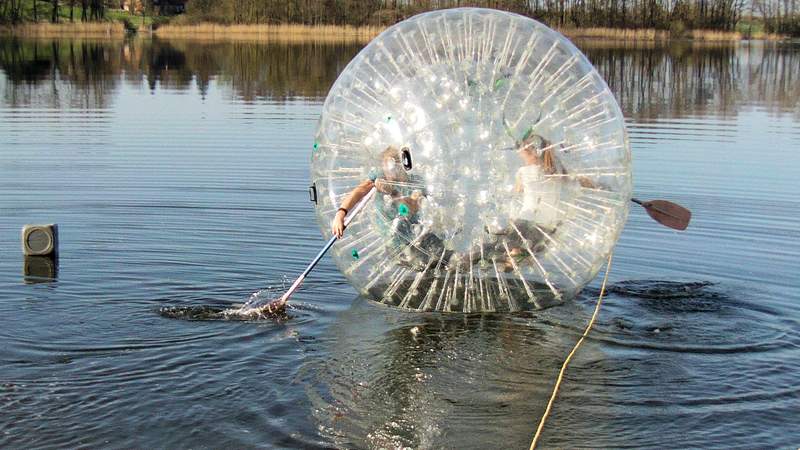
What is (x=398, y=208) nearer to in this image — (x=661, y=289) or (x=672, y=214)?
(x=672, y=214)

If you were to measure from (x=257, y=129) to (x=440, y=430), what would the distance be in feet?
56.9

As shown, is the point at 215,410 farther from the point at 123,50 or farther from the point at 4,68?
the point at 123,50

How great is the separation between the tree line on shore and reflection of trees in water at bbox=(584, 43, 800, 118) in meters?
19.6

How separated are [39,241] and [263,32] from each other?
204ft

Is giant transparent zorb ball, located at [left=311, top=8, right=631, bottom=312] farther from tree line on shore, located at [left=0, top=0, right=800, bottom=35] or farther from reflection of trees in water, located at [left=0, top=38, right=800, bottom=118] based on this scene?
tree line on shore, located at [left=0, top=0, right=800, bottom=35]

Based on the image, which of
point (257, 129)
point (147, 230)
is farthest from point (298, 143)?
point (147, 230)

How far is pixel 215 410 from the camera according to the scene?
26.0 ft

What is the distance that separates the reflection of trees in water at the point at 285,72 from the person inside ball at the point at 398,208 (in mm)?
19874

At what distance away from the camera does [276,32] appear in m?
72.2

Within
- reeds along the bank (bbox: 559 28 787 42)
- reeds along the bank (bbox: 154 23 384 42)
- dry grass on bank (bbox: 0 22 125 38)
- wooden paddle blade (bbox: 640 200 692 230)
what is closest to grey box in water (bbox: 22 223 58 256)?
wooden paddle blade (bbox: 640 200 692 230)

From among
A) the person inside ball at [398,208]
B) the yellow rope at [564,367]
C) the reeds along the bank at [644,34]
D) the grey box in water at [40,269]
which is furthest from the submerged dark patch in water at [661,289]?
the reeds along the bank at [644,34]

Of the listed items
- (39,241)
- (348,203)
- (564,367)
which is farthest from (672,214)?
(39,241)

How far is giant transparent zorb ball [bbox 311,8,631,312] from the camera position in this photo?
30.5 feet

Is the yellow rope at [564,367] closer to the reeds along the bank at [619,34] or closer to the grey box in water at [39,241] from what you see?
the grey box in water at [39,241]
